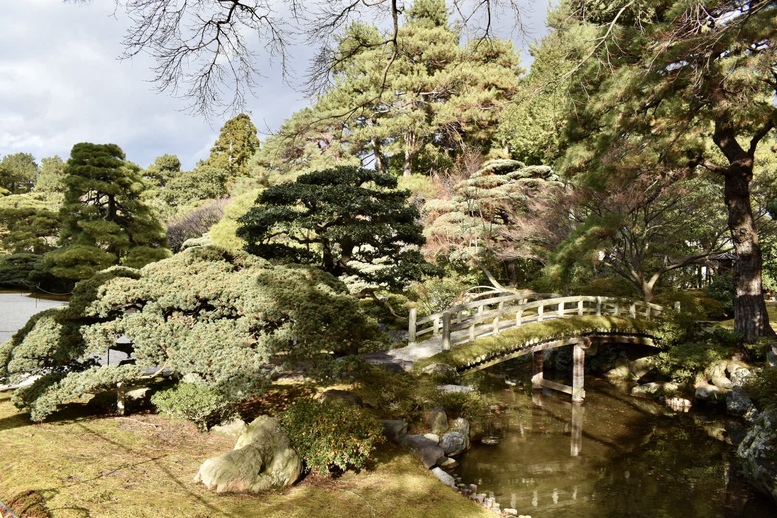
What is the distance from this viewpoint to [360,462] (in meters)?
6.08

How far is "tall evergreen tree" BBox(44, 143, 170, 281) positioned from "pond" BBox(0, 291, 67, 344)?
5.43ft

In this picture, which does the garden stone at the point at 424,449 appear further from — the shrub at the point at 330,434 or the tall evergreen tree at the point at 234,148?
the tall evergreen tree at the point at 234,148

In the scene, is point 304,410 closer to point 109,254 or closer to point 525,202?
point 525,202

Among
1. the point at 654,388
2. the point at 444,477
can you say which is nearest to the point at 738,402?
the point at 654,388

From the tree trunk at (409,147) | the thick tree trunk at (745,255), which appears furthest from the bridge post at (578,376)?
the tree trunk at (409,147)

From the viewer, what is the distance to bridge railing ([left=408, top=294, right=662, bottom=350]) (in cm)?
1130

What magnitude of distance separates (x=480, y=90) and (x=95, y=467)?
979 inches

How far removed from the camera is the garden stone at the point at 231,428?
698 cm

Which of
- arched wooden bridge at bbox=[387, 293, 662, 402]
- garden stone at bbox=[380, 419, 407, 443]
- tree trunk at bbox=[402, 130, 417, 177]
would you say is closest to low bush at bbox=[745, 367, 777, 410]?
arched wooden bridge at bbox=[387, 293, 662, 402]

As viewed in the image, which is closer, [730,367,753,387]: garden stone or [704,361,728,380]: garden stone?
[730,367,753,387]: garden stone

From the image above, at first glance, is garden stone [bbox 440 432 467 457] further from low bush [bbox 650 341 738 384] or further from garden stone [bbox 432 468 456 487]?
low bush [bbox 650 341 738 384]

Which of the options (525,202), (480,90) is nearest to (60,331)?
(525,202)

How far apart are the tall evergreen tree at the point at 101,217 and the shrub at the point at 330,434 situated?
53.9 feet

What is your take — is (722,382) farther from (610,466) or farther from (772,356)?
(610,466)
